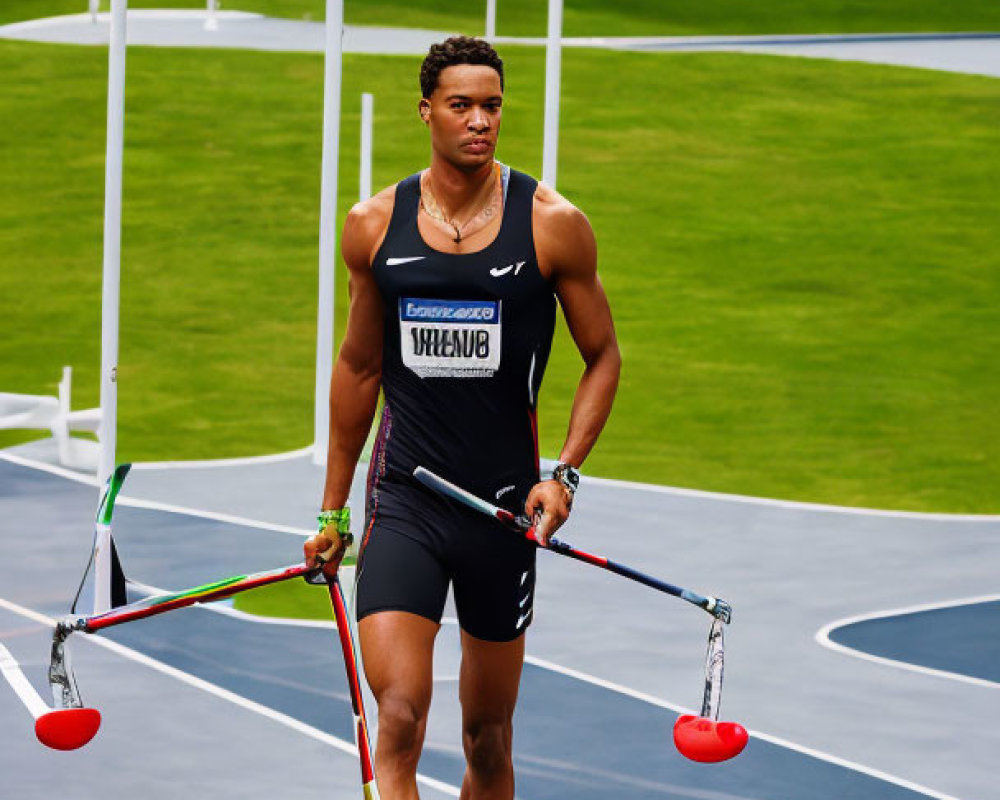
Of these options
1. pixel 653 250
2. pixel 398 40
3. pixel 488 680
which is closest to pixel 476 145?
pixel 488 680

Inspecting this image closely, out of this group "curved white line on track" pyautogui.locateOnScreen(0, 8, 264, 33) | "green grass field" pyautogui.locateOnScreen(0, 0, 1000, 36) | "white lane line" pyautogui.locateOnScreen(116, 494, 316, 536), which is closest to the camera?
"white lane line" pyautogui.locateOnScreen(116, 494, 316, 536)

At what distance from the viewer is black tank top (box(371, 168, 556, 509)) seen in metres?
Answer: 6.31

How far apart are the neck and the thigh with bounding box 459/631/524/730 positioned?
1.26 metres

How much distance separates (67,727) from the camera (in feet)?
22.7

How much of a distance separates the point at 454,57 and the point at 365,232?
0.55 m

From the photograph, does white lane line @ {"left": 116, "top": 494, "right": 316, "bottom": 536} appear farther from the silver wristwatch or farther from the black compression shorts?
the silver wristwatch

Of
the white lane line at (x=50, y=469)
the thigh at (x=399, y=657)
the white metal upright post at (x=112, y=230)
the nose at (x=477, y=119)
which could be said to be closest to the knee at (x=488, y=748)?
the thigh at (x=399, y=657)

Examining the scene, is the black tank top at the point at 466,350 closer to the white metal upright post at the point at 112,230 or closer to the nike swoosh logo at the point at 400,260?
the nike swoosh logo at the point at 400,260

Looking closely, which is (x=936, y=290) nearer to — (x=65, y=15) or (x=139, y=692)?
(x=139, y=692)

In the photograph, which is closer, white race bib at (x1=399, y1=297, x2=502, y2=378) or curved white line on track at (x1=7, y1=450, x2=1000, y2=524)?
white race bib at (x1=399, y1=297, x2=502, y2=378)

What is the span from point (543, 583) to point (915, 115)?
794 inches

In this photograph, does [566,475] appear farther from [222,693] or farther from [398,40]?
[398,40]

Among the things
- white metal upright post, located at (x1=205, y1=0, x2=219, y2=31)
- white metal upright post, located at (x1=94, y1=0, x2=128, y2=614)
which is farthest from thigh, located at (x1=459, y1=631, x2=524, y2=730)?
white metal upright post, located at (x1=205, y1=0, x2=219, y2=31)

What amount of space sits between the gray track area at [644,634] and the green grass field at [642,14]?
22.0 meters
